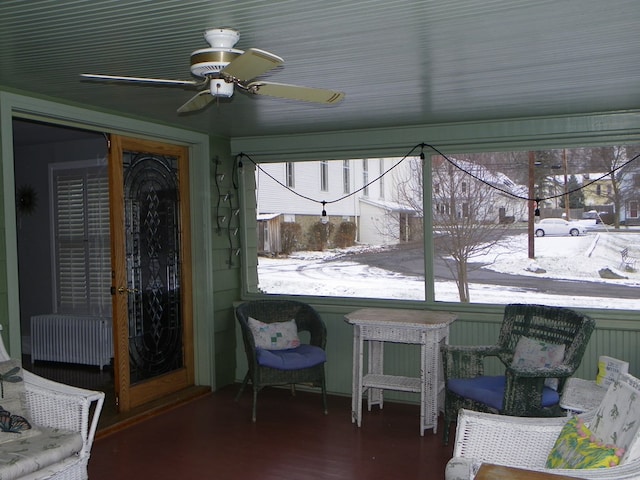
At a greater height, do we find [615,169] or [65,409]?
[615,169]

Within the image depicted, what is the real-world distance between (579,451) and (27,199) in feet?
20.0

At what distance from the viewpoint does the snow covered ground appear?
15.3 ft

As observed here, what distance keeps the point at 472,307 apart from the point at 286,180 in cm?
201

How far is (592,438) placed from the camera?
2406mm

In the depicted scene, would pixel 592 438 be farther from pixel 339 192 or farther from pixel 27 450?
pixel 339 192

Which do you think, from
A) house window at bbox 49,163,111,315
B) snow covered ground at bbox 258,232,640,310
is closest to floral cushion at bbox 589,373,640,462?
snow covered ground at bbox 258,232,640,310

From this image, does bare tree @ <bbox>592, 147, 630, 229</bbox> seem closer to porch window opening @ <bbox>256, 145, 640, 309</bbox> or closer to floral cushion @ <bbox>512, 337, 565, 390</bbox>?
porch window opening @ <bbox>256, 145, 640, 309</bbox>

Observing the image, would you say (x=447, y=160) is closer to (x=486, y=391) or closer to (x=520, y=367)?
(x=520, y=367)

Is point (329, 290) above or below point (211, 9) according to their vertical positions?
below

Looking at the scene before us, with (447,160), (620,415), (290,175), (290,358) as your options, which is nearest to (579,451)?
(620,415)

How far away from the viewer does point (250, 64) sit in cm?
221

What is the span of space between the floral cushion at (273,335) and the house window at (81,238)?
2.09 metres

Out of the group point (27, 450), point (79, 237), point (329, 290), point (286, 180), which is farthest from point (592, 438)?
point (79, 237)

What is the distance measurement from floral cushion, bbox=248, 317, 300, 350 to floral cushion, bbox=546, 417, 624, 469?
8.84ft
